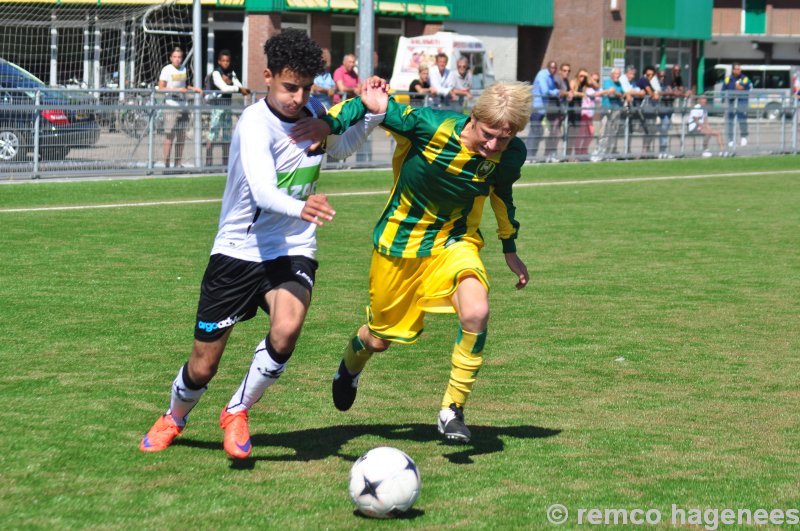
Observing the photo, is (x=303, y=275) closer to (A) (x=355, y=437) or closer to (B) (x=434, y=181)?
(B) (x=434, y=181)

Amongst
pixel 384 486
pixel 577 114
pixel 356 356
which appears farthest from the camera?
pixel 577 114

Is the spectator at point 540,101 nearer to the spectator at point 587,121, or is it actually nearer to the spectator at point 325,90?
the spectator at point 587,121

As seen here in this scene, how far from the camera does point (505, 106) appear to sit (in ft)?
18.8

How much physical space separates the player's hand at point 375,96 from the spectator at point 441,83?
17697mm

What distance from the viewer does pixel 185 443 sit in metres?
5.93

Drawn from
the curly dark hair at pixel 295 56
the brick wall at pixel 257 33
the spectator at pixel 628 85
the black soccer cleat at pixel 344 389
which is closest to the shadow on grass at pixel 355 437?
the black soccer cleat at pixel 344 389

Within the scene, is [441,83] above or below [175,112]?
above

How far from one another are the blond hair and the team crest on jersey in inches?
11.2

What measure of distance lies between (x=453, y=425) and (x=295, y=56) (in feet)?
5.84

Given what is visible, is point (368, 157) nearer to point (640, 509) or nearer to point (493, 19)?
point (640, 509)

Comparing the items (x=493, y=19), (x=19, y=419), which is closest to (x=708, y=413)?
(x=19, y=419)

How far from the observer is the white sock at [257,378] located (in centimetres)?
564

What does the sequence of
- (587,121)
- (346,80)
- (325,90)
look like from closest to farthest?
(325,90), (346,80), (587,121)

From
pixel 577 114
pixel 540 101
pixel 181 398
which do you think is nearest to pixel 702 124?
pixel 577 114
